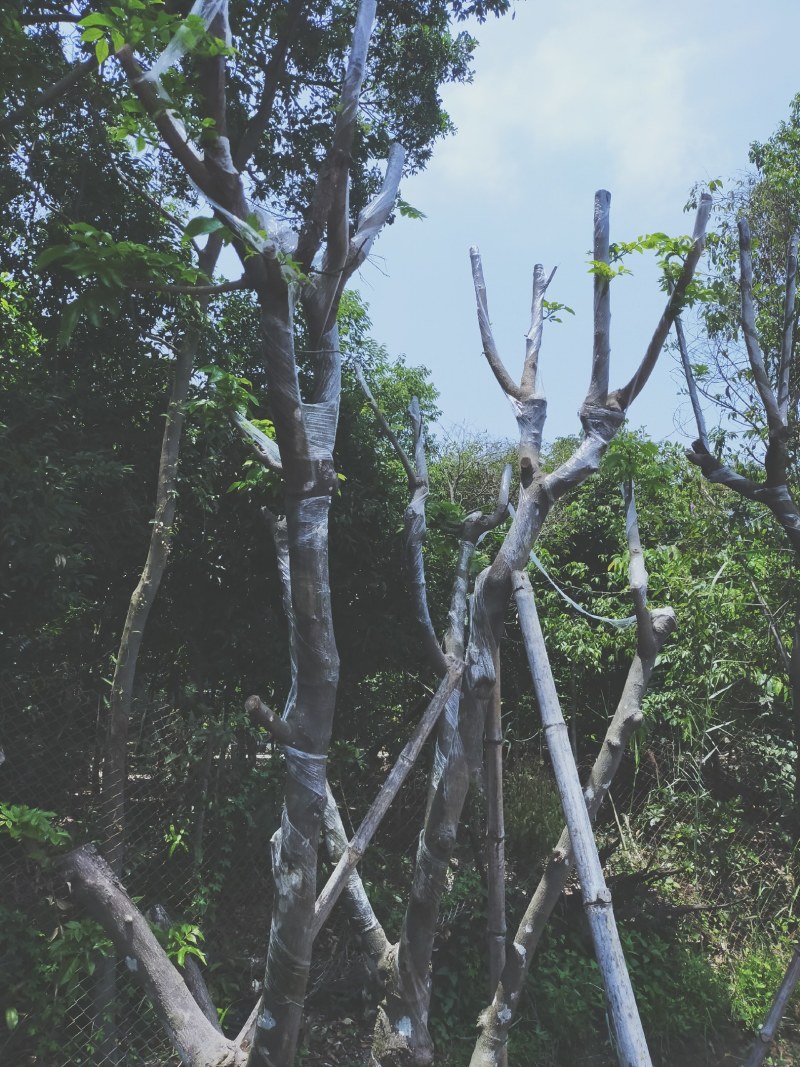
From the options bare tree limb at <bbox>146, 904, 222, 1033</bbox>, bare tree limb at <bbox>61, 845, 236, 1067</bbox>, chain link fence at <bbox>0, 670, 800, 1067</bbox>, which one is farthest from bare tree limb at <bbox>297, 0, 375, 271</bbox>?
bare tree limb at <bbox>146, 904, 222, 1033</bbox>

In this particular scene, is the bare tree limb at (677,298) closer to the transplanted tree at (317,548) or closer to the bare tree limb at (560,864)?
the transplanted tree at (317,548)

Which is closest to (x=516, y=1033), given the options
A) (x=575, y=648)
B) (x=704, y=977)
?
(x=704, y=977)

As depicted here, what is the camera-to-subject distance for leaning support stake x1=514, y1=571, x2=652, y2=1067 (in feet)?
5.36

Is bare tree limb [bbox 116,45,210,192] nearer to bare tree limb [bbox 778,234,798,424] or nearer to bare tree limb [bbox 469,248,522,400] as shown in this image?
bare tree limb [bbox 469,248,522,400]

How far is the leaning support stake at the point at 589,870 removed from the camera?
1.63 meters

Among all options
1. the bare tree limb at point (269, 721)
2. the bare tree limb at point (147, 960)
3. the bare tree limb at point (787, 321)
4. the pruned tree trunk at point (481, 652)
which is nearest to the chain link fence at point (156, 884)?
the bare tree limb at point (147, 960)

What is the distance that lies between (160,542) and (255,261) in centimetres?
156

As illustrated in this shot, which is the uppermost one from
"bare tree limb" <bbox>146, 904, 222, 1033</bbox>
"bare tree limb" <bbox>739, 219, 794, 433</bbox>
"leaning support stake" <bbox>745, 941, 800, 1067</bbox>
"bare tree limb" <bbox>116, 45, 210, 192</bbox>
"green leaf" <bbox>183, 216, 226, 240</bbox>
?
"bare tree limb" <bbox>739, 219, 794, 433</bbox>

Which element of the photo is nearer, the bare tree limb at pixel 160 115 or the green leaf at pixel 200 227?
the green leaf at pixel 200 227

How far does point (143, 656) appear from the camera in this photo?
4082 millimetres

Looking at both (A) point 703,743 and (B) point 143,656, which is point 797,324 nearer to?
(A) point 703,743

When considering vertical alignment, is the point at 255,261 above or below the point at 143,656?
above

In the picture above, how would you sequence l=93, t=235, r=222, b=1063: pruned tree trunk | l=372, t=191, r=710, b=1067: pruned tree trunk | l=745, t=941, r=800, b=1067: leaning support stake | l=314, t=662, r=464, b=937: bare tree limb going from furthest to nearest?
l=93, t=235, r=222, b=1063: pruned tree trunk, l=745, t=941, r=800, b=1067: leaning support stake, l=372, t=191, r=710, b=1067: pruned tree trunk, l=314, t=662, r=464, b=937: bare tree limb

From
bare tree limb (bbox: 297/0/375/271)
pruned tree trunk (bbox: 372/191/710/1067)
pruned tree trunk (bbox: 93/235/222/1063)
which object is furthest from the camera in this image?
pruned tree trunk (bbox: 93/235/222/1063)
